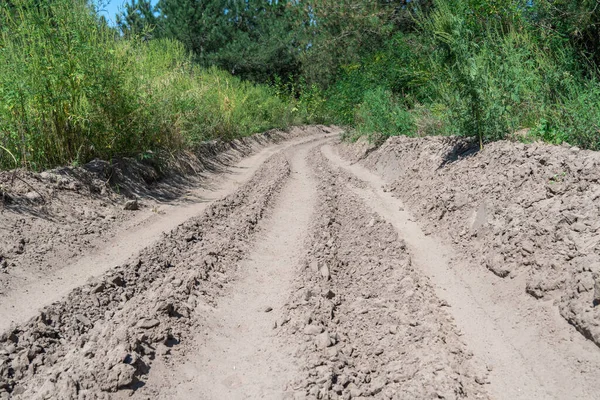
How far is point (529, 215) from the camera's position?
4.66 m

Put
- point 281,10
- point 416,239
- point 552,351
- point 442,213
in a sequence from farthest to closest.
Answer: point 281,10, point 442,213, point 416,239, point 552,351

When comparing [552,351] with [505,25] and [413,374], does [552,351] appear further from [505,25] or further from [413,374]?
[505,25]

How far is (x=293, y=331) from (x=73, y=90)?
558 centimetres

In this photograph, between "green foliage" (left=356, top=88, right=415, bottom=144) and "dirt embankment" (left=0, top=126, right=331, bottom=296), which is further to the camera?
"green foliage" (left=356, top=88, right=415, bottom=144)

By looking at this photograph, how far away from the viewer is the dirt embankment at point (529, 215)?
3666 mm

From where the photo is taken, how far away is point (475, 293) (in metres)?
4.43

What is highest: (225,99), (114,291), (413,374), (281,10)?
(281,10)

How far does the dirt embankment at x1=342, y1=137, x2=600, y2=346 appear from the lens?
12.0ft

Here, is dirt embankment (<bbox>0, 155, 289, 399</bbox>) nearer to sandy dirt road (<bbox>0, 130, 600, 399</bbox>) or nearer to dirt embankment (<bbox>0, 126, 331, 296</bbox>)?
sandy dirt road (<bbox>0, 130, 600, 399</bbox>)

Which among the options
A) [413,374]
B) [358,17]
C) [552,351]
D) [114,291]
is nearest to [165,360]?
[114,291]

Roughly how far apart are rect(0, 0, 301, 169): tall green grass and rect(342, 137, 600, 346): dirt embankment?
5.01m

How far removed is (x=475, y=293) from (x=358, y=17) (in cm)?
1410

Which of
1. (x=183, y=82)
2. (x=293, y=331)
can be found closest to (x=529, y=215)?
(x=293, y=331)

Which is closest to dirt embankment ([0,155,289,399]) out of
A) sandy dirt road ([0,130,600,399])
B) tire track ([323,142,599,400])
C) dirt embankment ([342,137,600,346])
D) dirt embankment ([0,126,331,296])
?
sandy dirt road ([0,130,600,399])
